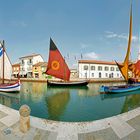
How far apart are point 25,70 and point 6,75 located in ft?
99.5

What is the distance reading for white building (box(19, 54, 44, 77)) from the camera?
5478 cm

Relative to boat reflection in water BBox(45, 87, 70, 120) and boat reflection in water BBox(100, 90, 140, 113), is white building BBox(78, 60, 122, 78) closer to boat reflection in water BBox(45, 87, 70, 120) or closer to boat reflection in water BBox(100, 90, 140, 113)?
boat reflection in water BBox(100, 90, 140, 113)

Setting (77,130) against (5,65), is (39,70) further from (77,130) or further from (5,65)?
(77,130)

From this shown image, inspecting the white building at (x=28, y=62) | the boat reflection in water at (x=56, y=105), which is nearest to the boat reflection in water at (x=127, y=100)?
the boat reflection in water at (x=56, y=105)

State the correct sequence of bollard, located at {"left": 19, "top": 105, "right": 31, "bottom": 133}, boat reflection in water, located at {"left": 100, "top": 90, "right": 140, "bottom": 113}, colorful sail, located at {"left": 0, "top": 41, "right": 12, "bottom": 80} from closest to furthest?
bollard, located at {"left": 19, "top": 105, "right": 31, "bottom": 133} → boat reflection in water, located at {"left": 100, "top": 90, "right": 140, "bottom": 113} → colorful sail, located at {"left": 0, "top": 41, "right": 12, "bottom": 80}

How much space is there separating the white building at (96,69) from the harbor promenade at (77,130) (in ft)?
140

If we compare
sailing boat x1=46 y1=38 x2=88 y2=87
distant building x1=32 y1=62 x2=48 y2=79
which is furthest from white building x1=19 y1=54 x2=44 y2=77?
sailing boat x1=46 y1=38 x2=88 y2=87

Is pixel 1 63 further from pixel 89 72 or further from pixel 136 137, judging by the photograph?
pixel 89 72

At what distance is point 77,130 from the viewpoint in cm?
567

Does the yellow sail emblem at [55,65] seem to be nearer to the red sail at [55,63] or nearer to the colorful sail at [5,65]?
the red sail at [55,63]

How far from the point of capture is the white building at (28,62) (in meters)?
54.8

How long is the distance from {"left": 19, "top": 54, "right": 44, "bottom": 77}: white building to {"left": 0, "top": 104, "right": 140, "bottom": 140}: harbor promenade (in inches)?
1947

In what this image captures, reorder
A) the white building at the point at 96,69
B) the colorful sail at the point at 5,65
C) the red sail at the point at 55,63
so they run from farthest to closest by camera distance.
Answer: the white building at the point at 96,69
the red sail at the point at 55,63
the colorful sail at the point at 5,65

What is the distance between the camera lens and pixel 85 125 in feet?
19.8
